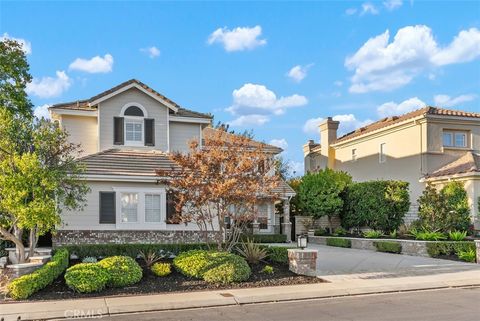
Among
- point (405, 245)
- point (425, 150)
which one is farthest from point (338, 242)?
point (425, 150)

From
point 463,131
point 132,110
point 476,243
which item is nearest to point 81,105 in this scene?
point 132,110

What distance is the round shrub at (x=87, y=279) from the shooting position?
11.9 m

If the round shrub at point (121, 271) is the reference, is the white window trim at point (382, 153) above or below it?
above

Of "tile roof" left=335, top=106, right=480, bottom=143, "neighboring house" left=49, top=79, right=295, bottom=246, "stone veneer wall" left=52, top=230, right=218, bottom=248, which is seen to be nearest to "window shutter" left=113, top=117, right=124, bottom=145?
"neighboring house" left=49, top=79, right=295, bottom=246

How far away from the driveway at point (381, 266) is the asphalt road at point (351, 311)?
10.4 feet

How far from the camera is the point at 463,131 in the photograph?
30094 millimetres

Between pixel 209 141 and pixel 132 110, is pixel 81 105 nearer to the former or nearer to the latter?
pixel 132 110

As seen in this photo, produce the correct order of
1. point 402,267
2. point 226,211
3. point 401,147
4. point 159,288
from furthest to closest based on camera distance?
point 401,147 < point 402,267 < point 226,211 < point 159,288

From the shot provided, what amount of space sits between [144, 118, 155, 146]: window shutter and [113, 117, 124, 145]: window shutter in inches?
44.9

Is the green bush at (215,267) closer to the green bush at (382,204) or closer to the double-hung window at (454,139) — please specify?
the green bush at (382,204)

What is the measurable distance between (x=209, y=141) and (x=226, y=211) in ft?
7.18

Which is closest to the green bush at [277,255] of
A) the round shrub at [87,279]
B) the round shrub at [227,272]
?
the round shrub at [227,272]

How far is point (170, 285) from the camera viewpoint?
1289 cm

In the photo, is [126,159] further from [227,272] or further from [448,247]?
[448,247]
